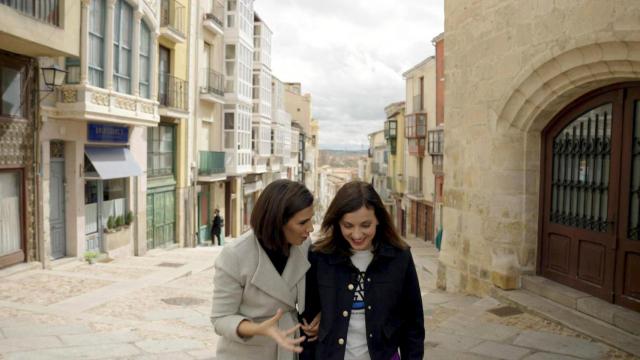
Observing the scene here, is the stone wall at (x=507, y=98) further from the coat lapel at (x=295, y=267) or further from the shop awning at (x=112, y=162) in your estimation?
the shop awning at (x=112, y=162)

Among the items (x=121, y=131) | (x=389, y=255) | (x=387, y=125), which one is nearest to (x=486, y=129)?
(x=389, y=255)

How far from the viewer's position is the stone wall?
19.1 feet

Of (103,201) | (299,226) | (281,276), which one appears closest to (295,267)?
(281,276)

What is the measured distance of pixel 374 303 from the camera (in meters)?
2.70

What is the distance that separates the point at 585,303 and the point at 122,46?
11.6 meters

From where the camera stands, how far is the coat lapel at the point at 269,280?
2.57 meters

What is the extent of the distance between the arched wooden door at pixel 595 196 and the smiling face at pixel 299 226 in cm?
450

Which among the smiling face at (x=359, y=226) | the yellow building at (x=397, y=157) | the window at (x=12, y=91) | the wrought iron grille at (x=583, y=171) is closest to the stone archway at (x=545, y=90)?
the wrought iron grille at (x=583, y=171)

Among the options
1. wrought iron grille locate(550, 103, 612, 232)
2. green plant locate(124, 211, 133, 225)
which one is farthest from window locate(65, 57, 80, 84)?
wrought iron grille locate(550, 103, 612, 232)

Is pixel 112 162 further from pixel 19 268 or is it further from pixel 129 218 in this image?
pixel 19 268

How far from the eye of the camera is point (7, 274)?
31.5 ft

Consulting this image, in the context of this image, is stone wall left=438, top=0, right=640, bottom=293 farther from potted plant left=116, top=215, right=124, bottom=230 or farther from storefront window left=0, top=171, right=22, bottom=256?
potted plant left=116, top=215, right=124, bottom=230

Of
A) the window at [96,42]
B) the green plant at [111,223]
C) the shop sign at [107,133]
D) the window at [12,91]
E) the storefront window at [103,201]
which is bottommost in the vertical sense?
the green plant at [111,223]

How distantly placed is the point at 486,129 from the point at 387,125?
32578 millimetres
